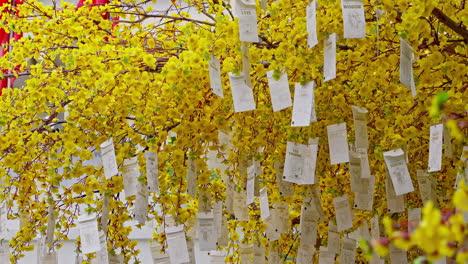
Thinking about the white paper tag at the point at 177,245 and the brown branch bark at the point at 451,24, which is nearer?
the brown branch bark at the point at 451,24

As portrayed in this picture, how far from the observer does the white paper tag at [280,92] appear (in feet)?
7.02

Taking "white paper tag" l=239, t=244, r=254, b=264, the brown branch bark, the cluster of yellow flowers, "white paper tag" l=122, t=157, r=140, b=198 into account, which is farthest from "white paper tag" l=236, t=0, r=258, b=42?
"white paper tag" l=239, t=244, r=254, b=264

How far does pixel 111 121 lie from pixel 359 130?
80 cm

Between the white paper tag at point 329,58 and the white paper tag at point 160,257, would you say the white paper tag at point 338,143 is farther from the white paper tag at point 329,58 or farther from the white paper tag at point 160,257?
the white paper tag at point 160,257

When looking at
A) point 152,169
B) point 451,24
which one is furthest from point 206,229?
point 451,24

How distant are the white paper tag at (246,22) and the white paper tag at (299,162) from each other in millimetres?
396

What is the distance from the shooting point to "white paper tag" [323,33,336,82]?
79.2 inches

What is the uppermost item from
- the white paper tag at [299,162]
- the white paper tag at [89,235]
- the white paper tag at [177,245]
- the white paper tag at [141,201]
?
the white paper tag at [299,162]

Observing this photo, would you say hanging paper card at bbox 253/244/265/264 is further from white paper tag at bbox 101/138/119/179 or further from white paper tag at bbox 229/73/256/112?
white paper tag at bbox 229/73/256/112

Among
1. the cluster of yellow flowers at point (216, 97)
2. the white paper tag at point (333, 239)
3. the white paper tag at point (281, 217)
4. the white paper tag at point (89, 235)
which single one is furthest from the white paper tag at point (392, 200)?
the white paper tag at point (89, 235)

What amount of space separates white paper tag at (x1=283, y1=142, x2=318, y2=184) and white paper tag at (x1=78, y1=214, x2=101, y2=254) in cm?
62

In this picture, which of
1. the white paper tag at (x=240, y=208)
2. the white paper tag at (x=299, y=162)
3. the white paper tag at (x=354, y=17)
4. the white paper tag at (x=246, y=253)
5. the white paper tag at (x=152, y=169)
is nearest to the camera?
the white paper tag at (x=354, y=17)

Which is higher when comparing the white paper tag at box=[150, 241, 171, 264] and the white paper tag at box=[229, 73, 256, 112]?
the white paper tag at box=[229, 73, 256, 112]

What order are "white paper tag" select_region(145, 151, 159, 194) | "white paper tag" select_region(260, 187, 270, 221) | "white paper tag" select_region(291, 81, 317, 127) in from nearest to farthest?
"white paper tag" select_region(291, 81, 317, 127) < "white paper tag" select_region(145, 151, 159, 194) < "white paper tag" select_region(260, 187, 270, 221)
